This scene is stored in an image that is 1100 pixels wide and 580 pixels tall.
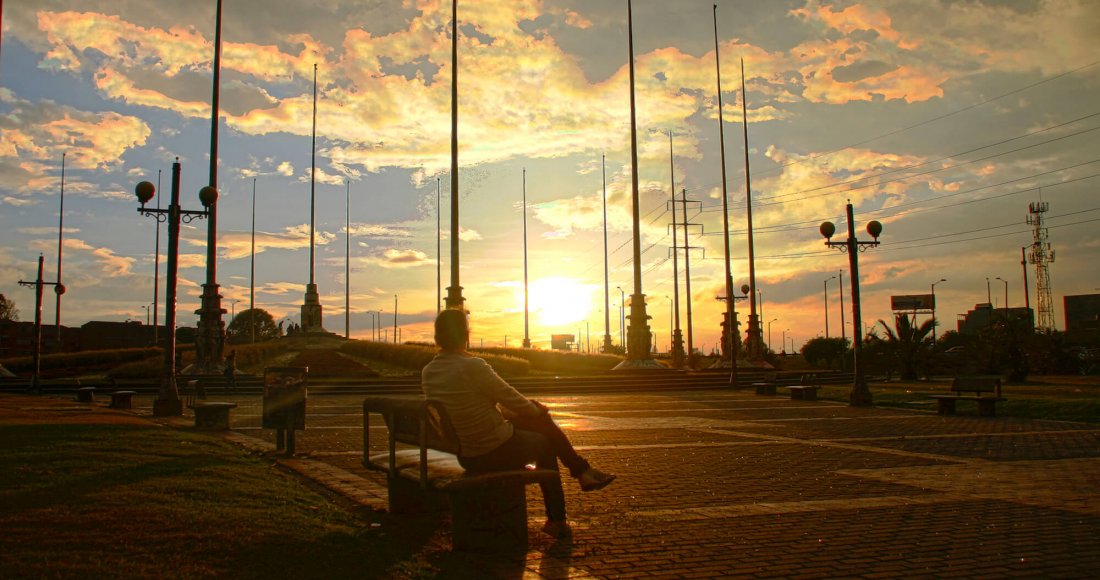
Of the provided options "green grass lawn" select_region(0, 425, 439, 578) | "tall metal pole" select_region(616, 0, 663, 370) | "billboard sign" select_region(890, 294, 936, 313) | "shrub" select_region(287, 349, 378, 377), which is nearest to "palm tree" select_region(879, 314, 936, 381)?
"tall metal pole" select_region(616, 0, 663, 370)

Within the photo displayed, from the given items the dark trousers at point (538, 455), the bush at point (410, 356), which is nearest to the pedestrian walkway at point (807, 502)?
the dark trousers at point (538, 455)

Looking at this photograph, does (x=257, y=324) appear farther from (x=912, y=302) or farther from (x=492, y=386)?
(x=492, y=386)

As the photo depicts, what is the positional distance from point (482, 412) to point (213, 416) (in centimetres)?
1072

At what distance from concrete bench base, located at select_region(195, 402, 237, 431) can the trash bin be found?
13.3 feet

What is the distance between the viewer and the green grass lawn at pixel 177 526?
405 centimetres

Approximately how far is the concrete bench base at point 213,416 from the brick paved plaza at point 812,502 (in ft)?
1.44

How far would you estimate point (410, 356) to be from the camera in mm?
43375

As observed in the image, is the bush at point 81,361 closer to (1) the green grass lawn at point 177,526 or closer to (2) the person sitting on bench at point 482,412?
(1) the green grass lawn at point 177,526

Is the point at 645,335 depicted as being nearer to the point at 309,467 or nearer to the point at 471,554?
the point at 309,467

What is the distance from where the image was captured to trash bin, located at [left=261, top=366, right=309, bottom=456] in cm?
1023

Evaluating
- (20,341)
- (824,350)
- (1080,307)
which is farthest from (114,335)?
(1080,307)

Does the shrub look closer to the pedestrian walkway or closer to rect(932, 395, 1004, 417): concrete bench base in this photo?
the pedestrian walkway

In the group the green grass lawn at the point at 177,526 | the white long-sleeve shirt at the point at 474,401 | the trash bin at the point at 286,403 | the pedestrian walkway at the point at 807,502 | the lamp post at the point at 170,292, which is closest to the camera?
the green grass lawn at the point at 177,526

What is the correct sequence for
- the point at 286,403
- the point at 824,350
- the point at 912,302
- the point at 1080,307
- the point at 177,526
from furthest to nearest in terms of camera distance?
the point at 1080,307 < the point at 912,302 < the point at 824,350 < the point at 286,403 < the point at 177,526
